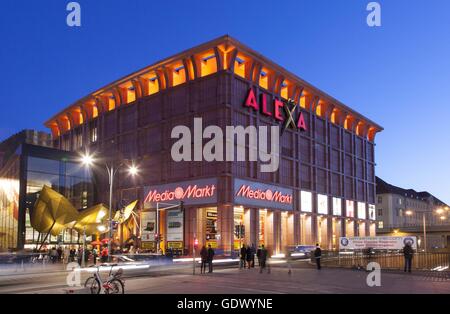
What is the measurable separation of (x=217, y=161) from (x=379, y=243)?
26980 millimetres

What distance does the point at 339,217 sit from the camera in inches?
3364

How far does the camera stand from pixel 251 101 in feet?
209

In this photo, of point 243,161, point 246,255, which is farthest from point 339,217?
point 246,255

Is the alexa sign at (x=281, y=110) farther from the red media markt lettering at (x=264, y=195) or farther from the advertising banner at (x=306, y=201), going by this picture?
the advertising banner at (x=306, y=201)

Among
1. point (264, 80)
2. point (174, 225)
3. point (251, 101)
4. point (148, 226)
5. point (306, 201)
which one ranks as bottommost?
point (148, 226)

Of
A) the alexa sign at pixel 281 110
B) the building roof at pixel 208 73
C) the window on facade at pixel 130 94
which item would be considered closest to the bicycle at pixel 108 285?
the building roof at pixel 208 73

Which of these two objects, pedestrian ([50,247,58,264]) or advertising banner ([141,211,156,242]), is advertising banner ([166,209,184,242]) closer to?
advertising banner ([141,211,156,242])

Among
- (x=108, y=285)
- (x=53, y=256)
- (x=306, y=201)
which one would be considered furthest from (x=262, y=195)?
(x=108, y=285)

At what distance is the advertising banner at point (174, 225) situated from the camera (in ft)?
207

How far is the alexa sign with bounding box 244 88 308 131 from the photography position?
2509 inches

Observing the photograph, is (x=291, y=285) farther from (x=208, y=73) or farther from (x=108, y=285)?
(x=208, y=73)

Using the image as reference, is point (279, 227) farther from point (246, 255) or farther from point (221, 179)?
point (246, 255)

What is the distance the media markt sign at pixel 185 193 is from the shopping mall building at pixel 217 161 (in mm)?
135

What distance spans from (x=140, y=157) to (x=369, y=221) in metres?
50.4
